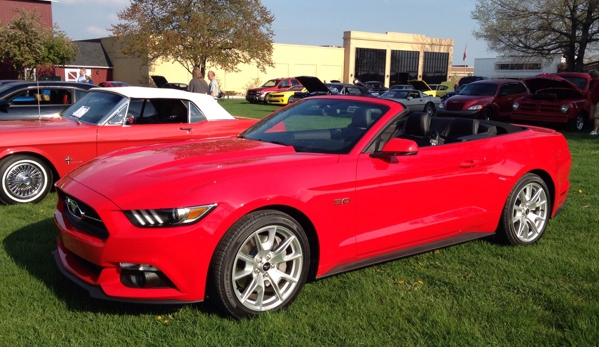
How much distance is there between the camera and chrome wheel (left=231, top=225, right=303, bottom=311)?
3510mm

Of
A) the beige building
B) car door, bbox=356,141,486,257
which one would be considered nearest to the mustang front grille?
car door, bbox=356,141,486,257

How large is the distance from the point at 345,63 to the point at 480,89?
4286cm

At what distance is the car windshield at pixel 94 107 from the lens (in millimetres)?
7191

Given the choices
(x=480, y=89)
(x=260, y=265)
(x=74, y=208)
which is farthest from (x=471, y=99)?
(x=74, y=208)

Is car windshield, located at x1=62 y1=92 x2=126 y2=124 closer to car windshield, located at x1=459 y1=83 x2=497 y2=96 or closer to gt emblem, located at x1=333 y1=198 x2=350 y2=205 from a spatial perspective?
gt emblem, located at x1=333 y1=198 x2=350 y2=205

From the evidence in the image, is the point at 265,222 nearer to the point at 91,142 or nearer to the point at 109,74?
the point at 91,142

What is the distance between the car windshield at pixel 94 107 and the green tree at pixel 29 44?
3357cm

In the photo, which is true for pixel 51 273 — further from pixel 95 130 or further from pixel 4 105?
pixel 4 105

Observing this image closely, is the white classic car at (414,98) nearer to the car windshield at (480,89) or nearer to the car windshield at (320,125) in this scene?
the car windshield at (480,89)

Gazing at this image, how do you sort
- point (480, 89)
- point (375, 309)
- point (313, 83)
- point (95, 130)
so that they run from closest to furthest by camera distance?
point (375, 309)
point (95, 130)
point (480, 89)
point (313, 83)

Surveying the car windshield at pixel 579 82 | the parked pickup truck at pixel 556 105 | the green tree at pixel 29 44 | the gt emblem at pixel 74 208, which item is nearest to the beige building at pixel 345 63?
the green tree at pixel 29 44

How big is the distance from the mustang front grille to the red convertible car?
10 mm

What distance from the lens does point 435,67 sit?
2721 inches

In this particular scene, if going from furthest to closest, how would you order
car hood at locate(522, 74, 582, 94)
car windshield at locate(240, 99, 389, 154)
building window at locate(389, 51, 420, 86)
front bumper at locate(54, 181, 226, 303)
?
building window at locate(389, 51, 420, 86), car hood at locate(522, 74, 582, 94), car windshield at locate(240, 99, 389, 154), front bumper at locate(54, 181, 226, 303)
